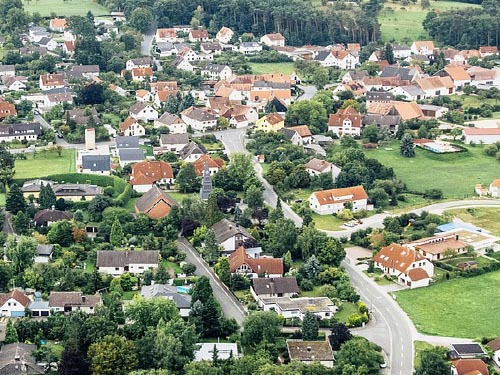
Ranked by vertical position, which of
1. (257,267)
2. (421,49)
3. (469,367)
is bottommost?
(421,49)

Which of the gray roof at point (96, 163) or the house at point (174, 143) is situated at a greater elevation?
the gray roof at point (96, 163)

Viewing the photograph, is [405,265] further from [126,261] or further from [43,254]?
[43,254]

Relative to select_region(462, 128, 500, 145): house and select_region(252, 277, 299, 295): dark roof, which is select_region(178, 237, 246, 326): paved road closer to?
select_region(252, 277, 299, 295): dark roof

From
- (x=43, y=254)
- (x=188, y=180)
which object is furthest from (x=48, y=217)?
(x=188, y=180)

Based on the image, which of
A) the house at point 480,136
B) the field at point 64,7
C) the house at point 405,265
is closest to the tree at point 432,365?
the house at point 405,265

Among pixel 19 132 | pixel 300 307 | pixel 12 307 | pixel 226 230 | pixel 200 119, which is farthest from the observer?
pixel 200 119

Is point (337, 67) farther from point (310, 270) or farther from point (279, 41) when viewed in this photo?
point (310, 270)

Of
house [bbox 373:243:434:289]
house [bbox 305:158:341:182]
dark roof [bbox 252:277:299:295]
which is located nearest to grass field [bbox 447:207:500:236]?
house [bbox 305:158:341:182]

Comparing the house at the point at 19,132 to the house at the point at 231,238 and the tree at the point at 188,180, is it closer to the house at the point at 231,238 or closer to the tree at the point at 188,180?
the tree at the point at 188,180
